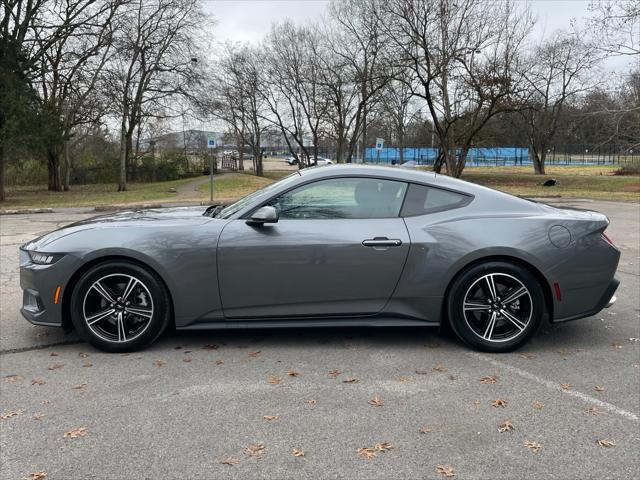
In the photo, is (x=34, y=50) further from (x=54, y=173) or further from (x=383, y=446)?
(x=383, y=446)

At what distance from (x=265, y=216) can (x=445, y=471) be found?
2.18m

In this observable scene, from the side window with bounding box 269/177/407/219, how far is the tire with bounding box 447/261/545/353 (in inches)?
31.7

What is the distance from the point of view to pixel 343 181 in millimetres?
4340

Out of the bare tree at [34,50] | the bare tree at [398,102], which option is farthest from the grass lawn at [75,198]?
the bare tree at [398,102]

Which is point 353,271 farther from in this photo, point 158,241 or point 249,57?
point 249,57

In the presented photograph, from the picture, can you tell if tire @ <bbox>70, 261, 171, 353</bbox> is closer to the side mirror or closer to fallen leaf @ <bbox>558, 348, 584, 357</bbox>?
the side mirror

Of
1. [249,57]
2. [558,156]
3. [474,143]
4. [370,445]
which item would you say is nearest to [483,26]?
[474,143]

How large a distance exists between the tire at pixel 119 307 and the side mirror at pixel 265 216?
889 mm

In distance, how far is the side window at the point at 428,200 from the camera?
14.1ft

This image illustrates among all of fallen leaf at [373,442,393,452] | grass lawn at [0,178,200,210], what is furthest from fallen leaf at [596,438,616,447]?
grass lawn at [0,178,200,210]

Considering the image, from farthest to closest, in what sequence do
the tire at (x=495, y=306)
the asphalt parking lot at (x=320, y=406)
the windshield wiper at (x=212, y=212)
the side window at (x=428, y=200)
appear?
the windshield wiper at (x=212, y=212), the side window at (x=428, y=200), the tire at (x=495, y=306), the asphalt parking lot at (x=320, y=406)

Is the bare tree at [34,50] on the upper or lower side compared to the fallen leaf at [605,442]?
upper

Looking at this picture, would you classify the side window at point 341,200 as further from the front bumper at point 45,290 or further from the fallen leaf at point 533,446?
the fallen leaf at point 533,446

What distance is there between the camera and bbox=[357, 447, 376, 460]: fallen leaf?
2758 mm
